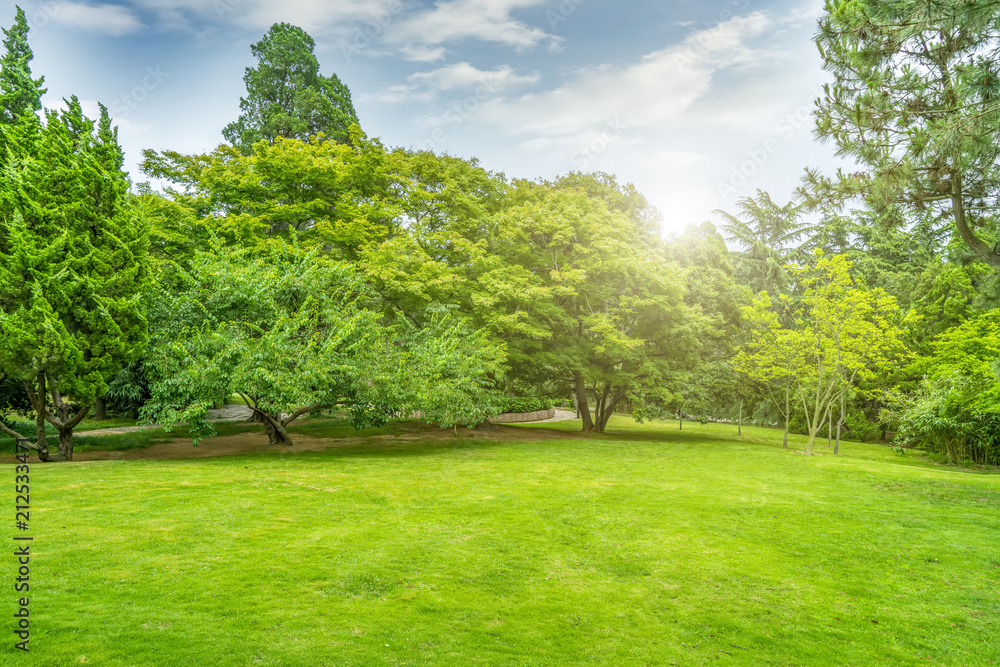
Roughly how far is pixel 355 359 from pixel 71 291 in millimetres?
5961

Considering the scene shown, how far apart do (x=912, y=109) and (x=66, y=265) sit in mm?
16219

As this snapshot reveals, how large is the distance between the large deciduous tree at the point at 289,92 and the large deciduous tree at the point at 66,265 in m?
19.3

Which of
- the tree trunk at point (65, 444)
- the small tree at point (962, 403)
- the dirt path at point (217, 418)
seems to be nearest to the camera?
the tree trunk at point (65, 444)

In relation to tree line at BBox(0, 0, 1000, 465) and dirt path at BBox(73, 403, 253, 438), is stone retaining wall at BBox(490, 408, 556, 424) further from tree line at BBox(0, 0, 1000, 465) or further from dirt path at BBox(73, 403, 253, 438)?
dirt path at BBox(73, 403, 253, 438)

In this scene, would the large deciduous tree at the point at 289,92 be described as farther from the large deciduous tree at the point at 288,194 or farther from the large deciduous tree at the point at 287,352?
the large deciduous tree at the point at 287,352

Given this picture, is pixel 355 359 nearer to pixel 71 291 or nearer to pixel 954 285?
pixel 71 291

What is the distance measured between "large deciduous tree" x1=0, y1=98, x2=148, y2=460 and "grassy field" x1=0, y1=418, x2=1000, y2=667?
1906mm

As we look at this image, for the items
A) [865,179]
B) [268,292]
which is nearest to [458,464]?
[268,292]

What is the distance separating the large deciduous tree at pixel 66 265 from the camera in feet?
33.5

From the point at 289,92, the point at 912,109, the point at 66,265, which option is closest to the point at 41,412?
the point at 66,265

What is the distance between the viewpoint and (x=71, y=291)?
425 inches

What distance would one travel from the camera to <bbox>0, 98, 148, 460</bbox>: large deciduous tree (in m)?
10.2

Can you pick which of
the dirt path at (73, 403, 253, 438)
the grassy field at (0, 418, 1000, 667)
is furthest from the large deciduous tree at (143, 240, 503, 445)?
the dirt path at (73, 403, 253, 438)

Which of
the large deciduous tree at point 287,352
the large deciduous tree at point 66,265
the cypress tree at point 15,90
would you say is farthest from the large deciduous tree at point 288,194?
the large deciduous tree at point 66,265
